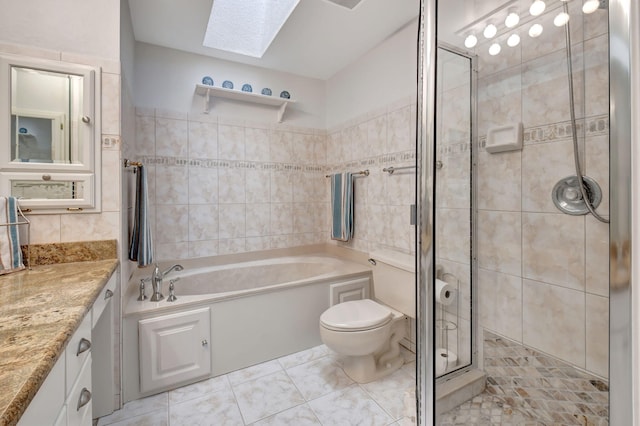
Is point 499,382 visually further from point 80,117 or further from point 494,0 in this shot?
point 80,117

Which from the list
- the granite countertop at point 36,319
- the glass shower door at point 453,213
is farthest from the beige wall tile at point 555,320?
the granite countertop at point 36,319

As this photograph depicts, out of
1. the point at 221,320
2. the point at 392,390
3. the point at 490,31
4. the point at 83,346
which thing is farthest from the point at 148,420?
the point at 490,31

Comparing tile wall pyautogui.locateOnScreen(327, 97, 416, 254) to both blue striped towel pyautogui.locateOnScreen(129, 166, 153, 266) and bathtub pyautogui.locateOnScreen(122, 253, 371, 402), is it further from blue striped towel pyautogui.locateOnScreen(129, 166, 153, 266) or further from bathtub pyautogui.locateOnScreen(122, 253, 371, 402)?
blue striped towel pyautogui.locateOnScreen(129, 166, 153, 266)

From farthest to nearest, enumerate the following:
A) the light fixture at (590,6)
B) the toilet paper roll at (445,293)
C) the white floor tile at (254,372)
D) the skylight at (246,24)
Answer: the skylight at (246,24) → the white floor tile at (254,372) → the toilet paper roll at (445,293) → the light fixture at (590,6)

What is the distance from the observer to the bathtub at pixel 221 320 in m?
1.60

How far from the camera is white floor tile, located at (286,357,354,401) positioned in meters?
1.67

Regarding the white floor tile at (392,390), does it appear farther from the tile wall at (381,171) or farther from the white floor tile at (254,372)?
the tile wall at (381,171)

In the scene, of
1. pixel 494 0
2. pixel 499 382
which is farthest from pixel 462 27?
pixel 499 382

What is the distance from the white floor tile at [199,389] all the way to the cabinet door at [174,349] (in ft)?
0.16

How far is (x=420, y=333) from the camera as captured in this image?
3.21ft

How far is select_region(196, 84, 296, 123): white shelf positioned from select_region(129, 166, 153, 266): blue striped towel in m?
1.00

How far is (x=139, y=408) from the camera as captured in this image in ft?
5.02

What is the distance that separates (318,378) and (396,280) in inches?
32.7

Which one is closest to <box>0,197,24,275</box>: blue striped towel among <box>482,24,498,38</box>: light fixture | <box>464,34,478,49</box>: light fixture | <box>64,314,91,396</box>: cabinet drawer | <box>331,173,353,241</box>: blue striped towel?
<box>64,314,91,396</box>: cabinet drawer
